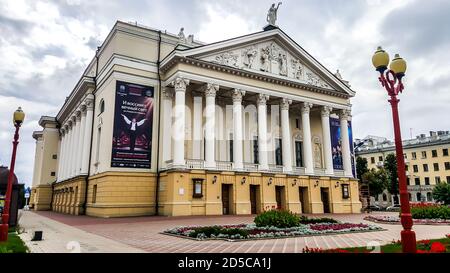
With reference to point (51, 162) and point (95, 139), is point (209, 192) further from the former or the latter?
point (51, 162)

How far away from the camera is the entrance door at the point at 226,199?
3055 cm

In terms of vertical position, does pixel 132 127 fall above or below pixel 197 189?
above

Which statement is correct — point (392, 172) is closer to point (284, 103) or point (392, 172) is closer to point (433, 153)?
point (433, 153)

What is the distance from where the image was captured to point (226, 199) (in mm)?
30828

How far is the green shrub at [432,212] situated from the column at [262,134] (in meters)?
13.5

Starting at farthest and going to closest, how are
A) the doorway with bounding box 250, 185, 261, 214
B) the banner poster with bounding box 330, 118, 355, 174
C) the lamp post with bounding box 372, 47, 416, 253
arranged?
the banner poster with bounding box 330, 118, 355, 174 → the doorway with bounding box 250, 185, 261, 214 → the lamp post with bounding box 372, 47, 416, 253

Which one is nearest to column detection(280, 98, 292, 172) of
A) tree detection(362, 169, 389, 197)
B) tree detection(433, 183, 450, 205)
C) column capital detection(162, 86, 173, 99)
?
column capital detection(162, 86, 173, 99)

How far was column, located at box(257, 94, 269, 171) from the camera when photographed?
32.7 m

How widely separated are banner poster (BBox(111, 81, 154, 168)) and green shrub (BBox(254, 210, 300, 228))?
15922 mm

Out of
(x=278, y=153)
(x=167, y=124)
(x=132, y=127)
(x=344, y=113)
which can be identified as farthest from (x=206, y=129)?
(x=344, y=113)

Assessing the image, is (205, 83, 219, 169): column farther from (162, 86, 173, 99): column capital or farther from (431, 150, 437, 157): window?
(431, 150, 437, 157): window

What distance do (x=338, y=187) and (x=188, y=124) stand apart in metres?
18.2

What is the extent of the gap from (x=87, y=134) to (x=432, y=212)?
31.7 meters

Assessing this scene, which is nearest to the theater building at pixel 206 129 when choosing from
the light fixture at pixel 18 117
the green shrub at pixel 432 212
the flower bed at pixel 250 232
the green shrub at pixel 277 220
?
the green shrub at pixel 277 220
